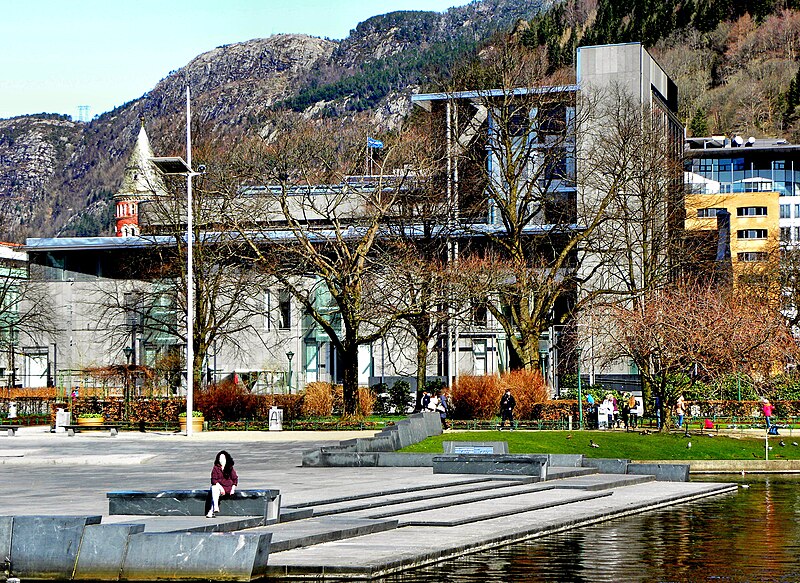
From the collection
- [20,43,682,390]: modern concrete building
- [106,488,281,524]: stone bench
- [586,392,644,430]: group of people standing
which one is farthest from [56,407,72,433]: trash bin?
[106,488,281,524]: stone bench

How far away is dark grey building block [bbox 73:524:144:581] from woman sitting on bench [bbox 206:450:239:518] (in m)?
3.90

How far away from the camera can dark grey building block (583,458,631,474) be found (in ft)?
120

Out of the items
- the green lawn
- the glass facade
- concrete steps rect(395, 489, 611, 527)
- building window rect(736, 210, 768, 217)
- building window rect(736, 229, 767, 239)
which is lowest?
concrete steps rect(395, 489, 611, 527)

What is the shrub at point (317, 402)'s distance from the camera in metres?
54.3

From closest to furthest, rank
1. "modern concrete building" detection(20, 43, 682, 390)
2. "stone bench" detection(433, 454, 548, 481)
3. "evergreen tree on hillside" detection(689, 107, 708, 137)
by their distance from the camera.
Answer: "stone bench" detection(433, 454, 548, 481)
"modern concrete building" detection(20, 43, 682, 390)
"evergreen tree on hillside" detection(689, 107, 708, 137)

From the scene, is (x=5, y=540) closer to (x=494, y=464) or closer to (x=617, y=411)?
(x=494, y=464)

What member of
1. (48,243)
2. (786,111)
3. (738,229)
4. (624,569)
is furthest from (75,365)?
(786,111)

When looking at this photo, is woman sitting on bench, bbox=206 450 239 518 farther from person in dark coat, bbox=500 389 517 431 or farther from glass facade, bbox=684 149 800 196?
glass facade, bbox=684 149 800 196

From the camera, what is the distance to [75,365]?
79.8 metres

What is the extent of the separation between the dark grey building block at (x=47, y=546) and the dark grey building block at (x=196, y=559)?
0.81 metres

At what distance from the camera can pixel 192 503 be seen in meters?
23.0

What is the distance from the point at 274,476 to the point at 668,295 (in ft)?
100.0

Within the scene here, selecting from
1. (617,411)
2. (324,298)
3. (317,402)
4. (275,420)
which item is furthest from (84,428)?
(324,298)

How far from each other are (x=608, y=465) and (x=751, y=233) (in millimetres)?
108242
